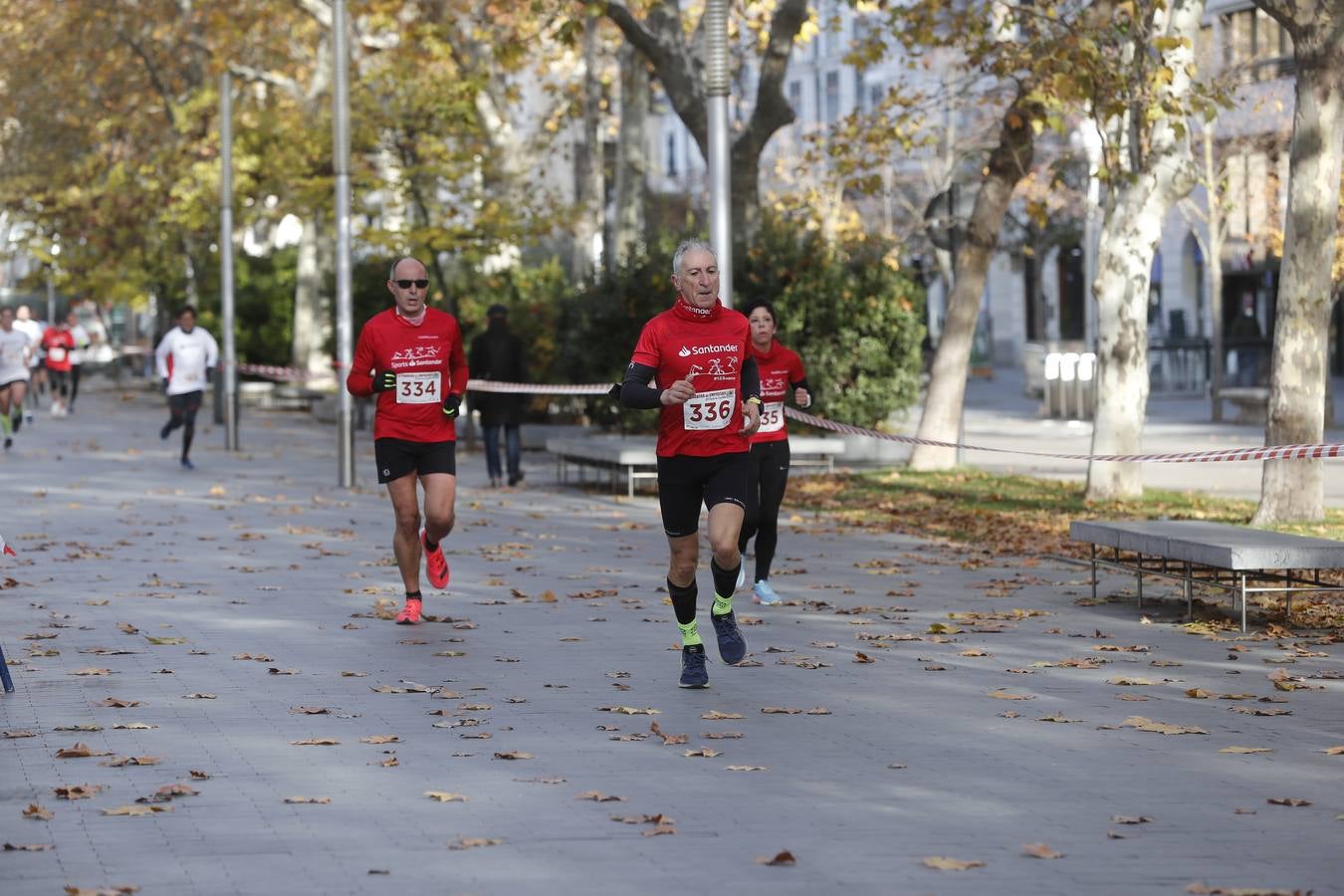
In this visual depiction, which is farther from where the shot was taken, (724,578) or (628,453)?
(628,453)

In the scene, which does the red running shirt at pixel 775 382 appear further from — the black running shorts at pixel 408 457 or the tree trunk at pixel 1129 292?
the tree trunk at pixel 1129 292

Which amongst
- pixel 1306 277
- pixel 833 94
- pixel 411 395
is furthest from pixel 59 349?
pixel 833 94

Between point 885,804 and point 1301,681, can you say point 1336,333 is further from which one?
point 885,804

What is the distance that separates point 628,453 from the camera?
2144cm

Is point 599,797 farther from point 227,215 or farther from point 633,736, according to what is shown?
point 227,215

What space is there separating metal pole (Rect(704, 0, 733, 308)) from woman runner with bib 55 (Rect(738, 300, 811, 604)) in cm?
496

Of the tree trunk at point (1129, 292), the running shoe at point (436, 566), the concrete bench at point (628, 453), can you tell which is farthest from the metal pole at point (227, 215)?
the running shoe at point (436, 566)

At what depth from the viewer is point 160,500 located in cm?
2133

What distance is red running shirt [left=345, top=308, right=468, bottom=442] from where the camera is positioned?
12102 millimetres

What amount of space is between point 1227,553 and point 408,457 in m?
4.17

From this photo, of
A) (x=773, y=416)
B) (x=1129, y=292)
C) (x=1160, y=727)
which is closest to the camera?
(x=1160, y=727)

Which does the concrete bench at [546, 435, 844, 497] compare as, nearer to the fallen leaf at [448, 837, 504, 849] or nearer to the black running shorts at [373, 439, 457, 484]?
the black running shorts at [373, 439, 457, 484]

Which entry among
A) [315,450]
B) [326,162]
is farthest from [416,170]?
[326,162]

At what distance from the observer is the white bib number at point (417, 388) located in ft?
39.8
